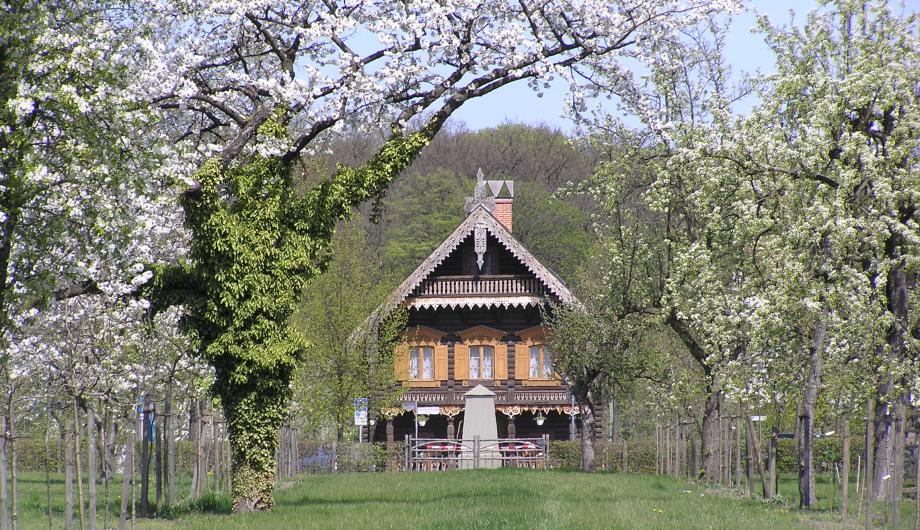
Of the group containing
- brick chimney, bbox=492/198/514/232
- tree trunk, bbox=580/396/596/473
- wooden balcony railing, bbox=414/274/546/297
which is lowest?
tree trunk, bbox=580/396/596/473

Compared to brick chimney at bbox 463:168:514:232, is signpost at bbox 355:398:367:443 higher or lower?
lower

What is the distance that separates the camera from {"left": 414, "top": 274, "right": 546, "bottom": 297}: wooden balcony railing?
1986 inches

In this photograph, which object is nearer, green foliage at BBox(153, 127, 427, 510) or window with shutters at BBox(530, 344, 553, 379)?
green foliage at BBox(153, 127, 427, 510)

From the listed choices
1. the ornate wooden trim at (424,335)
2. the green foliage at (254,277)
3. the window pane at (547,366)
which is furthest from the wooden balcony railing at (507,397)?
the green foliage at (254,277)

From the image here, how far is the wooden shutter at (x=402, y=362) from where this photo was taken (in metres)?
51.6

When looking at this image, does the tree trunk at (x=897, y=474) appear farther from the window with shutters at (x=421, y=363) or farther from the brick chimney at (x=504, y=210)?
the brick chimney at (x=504, y=210)

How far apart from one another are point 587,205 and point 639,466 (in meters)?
34.7

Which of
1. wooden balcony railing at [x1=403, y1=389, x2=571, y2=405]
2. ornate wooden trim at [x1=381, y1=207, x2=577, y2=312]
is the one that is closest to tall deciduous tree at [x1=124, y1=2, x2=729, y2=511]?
ornate wooden trim at [x1=381, y1=207, x2=577, y2=312]

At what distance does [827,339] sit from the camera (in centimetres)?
2208

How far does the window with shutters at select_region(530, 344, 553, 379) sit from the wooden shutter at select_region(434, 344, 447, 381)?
376 cm

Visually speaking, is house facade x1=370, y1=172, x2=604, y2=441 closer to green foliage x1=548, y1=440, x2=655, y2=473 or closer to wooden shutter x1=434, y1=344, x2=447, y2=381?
wooden shutter x1=434, y1=344, x2=447, y2=381

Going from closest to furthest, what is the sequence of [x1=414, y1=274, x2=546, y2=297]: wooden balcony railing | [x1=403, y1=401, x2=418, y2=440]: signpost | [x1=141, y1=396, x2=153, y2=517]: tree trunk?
[x1=141, y1=396, x2=153, y2=517]: tree trunk → [x1=414, y1=274, x2=546, y2=297]: wooden balcony railing → [x1=403, y1=401, x2=418, y2=440]: signpost

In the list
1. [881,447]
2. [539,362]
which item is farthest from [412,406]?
[881,447]

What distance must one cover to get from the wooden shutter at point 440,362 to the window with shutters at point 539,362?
3.76 meters
